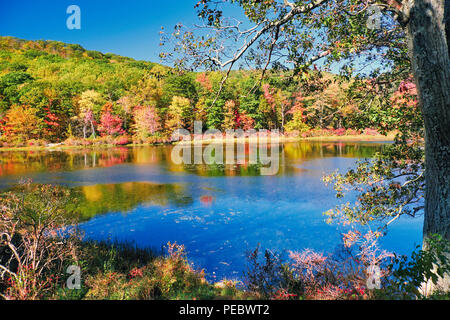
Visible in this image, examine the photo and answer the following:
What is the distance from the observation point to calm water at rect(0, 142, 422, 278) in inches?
278

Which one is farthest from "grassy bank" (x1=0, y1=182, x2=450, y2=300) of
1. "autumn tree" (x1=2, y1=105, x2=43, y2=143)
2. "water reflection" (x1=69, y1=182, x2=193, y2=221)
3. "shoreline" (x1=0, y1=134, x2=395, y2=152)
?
"autumn tree" (x1=2, y1=105, x2=43, y2=143)

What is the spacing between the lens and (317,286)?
3928 millimetres

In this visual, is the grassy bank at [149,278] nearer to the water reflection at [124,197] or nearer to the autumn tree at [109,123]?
the water reflection at [124,197]

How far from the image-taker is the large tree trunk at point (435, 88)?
253cm

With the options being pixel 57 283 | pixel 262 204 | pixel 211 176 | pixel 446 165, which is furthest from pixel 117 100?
pixel 446 165

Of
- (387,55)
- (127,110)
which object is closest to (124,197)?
(387,55)

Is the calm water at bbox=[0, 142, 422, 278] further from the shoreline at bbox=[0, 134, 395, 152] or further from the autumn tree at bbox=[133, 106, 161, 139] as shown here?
the autumn tree at bbox=[133, 106, 161, 139]

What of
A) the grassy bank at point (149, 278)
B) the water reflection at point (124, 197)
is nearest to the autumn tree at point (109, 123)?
the water reflection at point (124, 197)

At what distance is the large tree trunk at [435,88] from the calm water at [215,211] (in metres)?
3.98

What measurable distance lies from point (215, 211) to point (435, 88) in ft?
26.8

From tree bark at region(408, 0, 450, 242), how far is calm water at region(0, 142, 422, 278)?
403 cm

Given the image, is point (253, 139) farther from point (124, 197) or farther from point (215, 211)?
point (215, 211)
